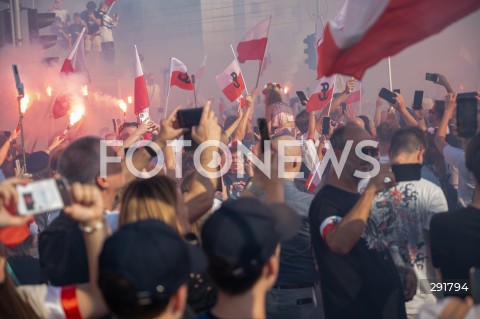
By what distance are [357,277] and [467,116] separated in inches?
58.2

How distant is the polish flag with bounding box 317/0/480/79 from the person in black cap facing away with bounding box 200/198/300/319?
141 cm

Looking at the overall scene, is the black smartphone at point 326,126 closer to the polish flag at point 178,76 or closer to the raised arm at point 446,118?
the raised arm at point 446,118

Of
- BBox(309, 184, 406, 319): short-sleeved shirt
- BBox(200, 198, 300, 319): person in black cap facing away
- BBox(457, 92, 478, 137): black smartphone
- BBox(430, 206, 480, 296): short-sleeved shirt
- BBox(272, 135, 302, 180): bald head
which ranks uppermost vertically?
BBox(457, 92, 478, 137): black smartphone

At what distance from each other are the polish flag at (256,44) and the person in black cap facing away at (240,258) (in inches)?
277

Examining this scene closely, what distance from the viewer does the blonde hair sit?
2973mm

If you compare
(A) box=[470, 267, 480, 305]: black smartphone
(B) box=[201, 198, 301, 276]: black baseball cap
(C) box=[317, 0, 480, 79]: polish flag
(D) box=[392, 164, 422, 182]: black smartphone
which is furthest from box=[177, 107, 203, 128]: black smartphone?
Result: (A) box=[470, 267, 480, 305]: black smartphone

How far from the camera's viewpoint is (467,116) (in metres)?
4.25


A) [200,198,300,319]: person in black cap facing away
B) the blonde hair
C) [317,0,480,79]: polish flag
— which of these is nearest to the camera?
[200,198,300,319]: person in black cap facing away

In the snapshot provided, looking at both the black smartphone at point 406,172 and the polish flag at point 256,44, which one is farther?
the polish flag at point 256,44

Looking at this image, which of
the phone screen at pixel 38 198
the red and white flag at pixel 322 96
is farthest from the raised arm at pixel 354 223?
the red and white flag at pixel 322 96

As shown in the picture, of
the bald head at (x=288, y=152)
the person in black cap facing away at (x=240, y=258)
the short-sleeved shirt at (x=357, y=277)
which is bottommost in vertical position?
the short-sleeved shirt at (x=357, y=277)

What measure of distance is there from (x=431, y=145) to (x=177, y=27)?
45985mm

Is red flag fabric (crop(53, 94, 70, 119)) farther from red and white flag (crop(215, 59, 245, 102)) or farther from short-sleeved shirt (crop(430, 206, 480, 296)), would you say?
short-sleeved shirt (crop(430, 206, 480, 296))

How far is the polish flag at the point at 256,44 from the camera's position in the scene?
923 cm
